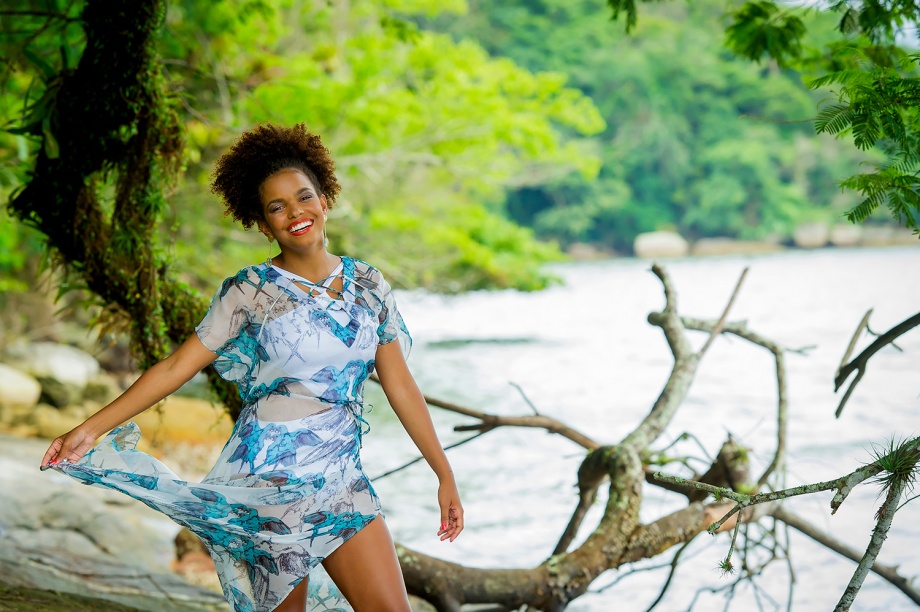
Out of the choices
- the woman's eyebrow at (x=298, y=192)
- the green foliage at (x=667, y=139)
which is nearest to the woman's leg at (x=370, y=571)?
the woman's eyebrow at (x=298, y=192)

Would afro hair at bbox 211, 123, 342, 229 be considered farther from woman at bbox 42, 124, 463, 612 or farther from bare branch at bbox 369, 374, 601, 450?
bare branch at bbox 369, 374, 601, 450

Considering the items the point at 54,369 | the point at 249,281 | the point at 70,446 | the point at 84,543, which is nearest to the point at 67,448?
the point at 70,446

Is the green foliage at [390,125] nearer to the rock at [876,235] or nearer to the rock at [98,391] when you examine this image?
the rock at [98,391]

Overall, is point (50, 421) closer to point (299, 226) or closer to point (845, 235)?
point (299, 226)

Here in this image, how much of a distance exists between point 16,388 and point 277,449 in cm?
862

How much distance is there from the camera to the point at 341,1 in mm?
13453

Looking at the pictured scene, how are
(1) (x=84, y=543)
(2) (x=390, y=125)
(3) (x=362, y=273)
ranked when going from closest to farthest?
(3) (x=362, y=273) → (1) (x=84, y=543) → (2) (x=390, y=125)

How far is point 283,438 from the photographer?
88.5 inches

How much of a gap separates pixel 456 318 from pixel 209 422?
1329 centimetres

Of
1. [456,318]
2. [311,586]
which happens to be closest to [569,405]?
[456,318]

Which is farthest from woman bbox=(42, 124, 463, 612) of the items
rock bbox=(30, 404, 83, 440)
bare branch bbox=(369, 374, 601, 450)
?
rock bbox=(30, 404, 83, 440)

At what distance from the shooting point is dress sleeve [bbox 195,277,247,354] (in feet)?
7.43

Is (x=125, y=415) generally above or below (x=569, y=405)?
above

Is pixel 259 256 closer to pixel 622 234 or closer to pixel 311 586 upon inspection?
pixel 311 586
